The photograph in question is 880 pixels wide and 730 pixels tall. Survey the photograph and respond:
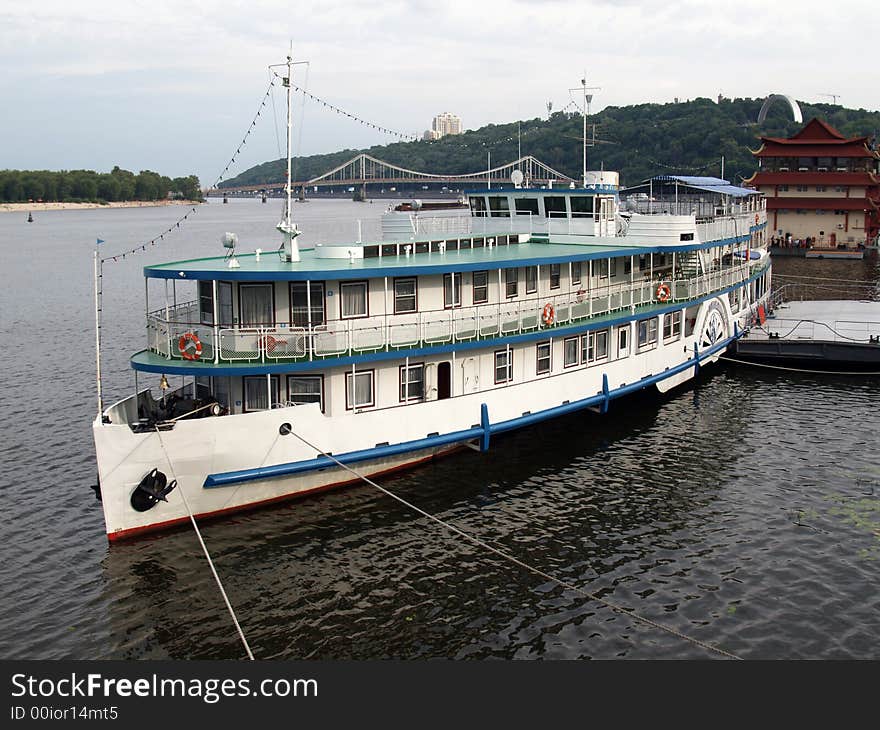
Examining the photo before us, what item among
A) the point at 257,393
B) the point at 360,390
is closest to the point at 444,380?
the point at 360,390

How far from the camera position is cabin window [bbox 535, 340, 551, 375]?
2816 cm

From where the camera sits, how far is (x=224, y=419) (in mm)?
20703

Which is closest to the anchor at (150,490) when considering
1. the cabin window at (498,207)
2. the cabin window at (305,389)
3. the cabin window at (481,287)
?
the cabin window at (305,389)

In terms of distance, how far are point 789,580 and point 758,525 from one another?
10.4 ft

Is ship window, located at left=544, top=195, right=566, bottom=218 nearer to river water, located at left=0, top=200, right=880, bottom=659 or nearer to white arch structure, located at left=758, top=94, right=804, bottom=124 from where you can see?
river water, located at left=0, top=200, right=880, bottom=659

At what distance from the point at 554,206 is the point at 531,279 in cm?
783

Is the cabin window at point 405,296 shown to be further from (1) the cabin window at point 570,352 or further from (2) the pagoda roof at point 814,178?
(2) the pagoda roof at point 814,178

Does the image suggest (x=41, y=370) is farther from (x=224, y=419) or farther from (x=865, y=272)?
(x=865, y=272)

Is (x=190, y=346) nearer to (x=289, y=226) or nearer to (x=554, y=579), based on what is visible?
(x=289, y=226)

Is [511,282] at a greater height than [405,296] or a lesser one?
greater

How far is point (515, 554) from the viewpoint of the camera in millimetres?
20922

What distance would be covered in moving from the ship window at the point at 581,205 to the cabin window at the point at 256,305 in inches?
635

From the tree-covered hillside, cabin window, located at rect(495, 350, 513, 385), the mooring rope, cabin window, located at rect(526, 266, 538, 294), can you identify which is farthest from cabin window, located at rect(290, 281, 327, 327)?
the tree-covered hillside

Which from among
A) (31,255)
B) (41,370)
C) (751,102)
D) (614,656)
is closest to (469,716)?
(614,656)
